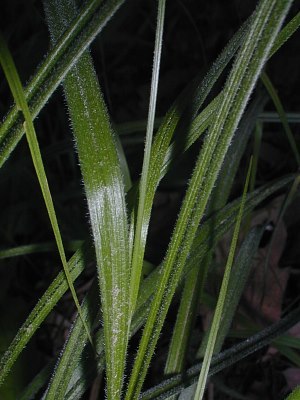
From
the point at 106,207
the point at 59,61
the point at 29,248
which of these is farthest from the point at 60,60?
the point at 29,248

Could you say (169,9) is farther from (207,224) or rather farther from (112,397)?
(112,397)

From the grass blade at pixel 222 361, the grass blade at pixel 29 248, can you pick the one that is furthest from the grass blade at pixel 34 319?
the grass blade at pixel 29 248

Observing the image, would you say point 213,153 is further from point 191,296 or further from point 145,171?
point 191,296

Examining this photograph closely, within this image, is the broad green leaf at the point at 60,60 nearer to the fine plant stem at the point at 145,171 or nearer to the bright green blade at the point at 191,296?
the fine plant stem at the point at 145,171

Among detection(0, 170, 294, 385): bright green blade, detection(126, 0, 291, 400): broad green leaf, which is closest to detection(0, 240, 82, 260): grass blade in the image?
detection(0, 170, 294, 385): bright green blade

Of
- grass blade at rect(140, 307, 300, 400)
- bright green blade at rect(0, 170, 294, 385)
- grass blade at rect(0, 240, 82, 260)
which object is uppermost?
grass blade at rect(0, 240, 82, 260)

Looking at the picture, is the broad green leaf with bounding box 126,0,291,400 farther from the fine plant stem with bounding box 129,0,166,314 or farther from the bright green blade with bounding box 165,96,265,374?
the bright green blade with bounding box 165,96,265,374

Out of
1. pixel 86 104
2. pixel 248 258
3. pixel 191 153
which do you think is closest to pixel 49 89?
pixel 86 104
